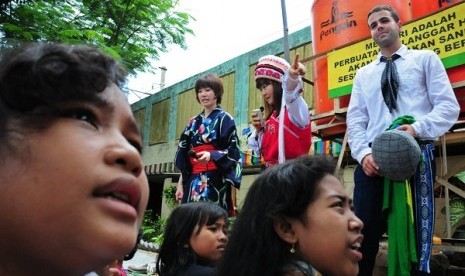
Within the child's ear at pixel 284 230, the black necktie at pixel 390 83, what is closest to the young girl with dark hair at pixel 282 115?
the black necktie at pixel 390 83

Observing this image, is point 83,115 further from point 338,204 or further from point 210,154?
point 210,154

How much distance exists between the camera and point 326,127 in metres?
4.08

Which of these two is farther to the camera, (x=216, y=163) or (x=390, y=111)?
(x=216, y=163)

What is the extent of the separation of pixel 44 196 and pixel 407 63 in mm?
2418

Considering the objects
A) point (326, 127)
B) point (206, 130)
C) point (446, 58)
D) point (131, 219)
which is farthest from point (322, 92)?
point (131, 219)

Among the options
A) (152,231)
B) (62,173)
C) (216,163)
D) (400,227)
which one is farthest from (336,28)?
(152,231)

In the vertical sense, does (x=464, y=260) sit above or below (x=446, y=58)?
below

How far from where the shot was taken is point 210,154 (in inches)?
116

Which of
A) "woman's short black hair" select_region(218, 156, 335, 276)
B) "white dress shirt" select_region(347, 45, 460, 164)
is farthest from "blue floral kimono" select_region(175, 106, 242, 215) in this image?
A: "woman's short black hair" select_region(218, 156, 335, 276)

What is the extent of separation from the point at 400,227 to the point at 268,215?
107 centimetres

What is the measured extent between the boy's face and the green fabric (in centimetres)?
188

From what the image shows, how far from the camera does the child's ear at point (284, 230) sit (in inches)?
58.4

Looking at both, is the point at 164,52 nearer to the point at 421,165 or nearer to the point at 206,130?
the point at 206,130

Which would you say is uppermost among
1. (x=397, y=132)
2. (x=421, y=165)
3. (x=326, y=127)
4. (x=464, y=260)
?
(x=326, y=127)
